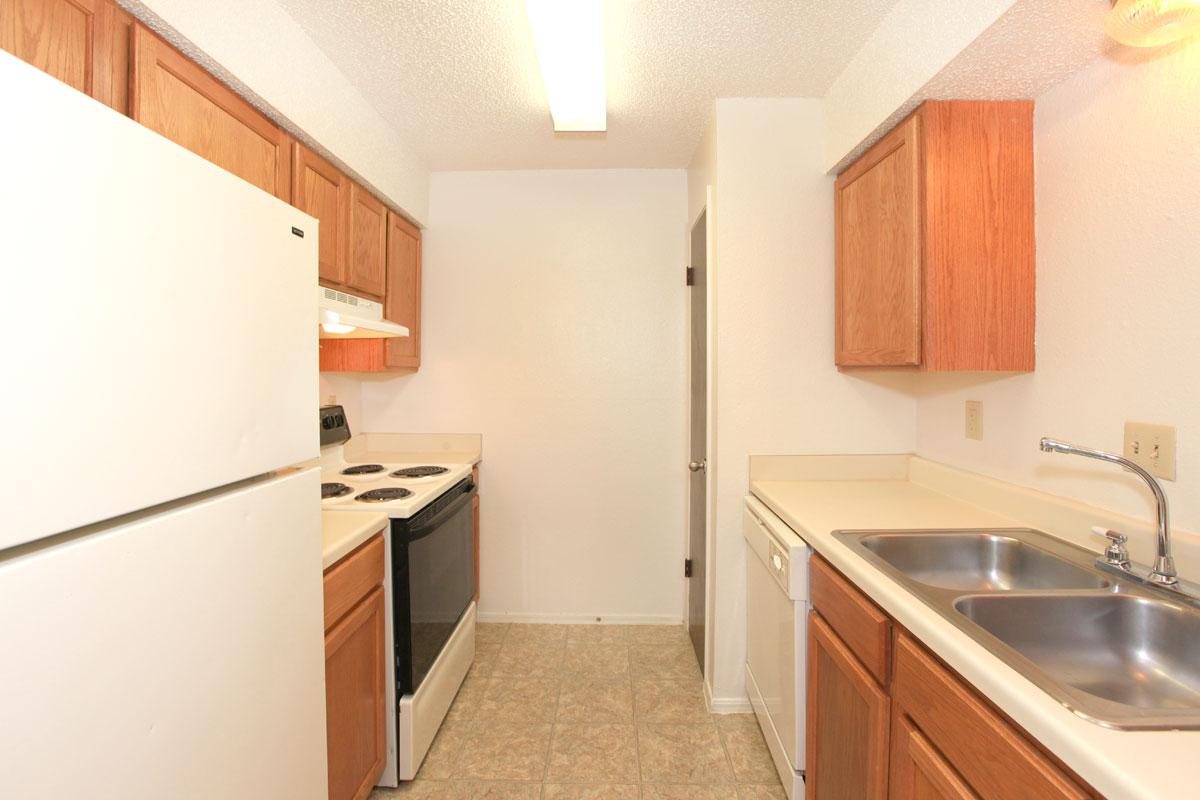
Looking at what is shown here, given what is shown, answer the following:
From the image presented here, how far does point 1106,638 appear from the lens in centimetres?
97

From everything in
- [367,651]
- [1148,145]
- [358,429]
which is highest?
[1148,145]

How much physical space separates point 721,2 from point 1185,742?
1.78 m

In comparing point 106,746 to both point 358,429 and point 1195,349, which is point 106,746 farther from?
point 358,429

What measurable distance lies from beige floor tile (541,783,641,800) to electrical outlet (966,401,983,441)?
1564 mm

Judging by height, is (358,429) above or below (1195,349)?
below

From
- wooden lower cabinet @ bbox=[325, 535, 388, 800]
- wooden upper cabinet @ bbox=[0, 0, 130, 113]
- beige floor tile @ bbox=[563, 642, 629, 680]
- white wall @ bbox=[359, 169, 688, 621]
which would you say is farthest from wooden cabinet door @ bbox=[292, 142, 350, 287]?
beige floor tile @ bbox=[563, 642, 629, 680]

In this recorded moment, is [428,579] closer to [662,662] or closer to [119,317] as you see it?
[662,662]

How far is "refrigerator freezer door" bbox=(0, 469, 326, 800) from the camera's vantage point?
1.71 ft

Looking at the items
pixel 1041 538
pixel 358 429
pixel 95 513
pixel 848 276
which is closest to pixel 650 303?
pixel 848 276

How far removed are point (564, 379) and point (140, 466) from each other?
2066mm

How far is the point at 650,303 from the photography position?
2631 mm

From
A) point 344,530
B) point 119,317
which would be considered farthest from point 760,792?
point 119,317

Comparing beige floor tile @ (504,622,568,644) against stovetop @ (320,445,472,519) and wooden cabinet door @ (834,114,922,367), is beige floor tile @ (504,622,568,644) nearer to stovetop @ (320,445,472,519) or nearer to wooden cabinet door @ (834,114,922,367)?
stovetop @ (320,445,472,519)

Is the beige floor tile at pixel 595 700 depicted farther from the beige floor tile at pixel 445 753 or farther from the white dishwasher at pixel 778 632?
the white dishwasher at pixel 778 632
